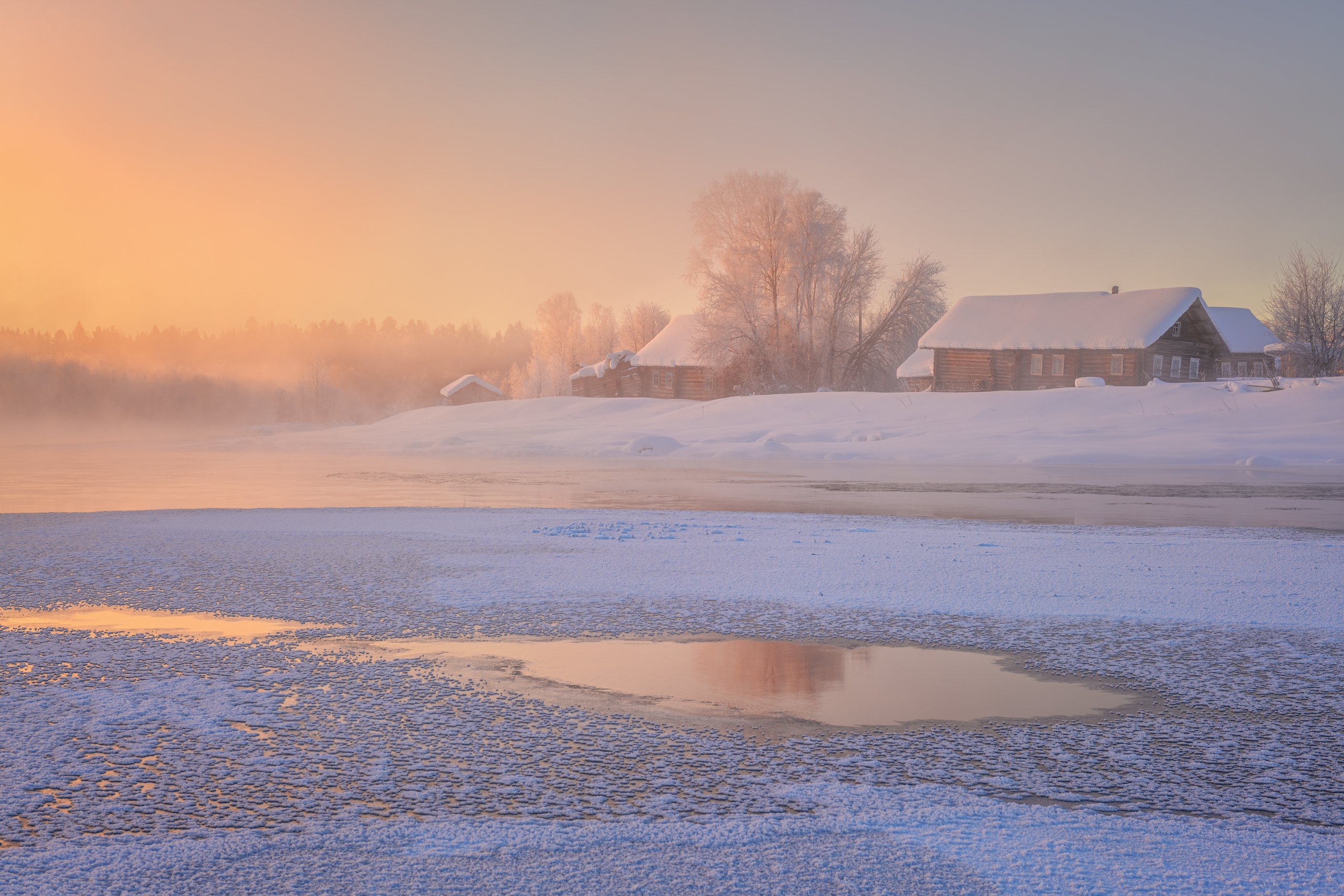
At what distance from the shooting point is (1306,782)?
3.38 m

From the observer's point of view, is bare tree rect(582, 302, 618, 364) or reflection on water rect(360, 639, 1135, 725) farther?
bare tree rect(582, 302, 618, 364)

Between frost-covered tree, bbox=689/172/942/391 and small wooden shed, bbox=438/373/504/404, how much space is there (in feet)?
117

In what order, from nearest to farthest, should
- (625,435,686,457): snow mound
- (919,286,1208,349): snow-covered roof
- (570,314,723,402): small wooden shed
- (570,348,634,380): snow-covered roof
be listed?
(625,435,686,457): snow mound → (919,286,1208,349): snow-covered roof → (570,314,723,402): small wooden shed → (570,348,634,380): snow-covered roof

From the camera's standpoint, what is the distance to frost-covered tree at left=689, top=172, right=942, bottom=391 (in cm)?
5175

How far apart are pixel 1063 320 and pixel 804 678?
48831 millimetres

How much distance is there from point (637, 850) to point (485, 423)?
44.6 m

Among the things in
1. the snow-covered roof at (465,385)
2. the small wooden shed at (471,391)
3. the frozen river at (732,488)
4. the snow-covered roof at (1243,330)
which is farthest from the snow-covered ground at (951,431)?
the small wooden shed at (471,391)

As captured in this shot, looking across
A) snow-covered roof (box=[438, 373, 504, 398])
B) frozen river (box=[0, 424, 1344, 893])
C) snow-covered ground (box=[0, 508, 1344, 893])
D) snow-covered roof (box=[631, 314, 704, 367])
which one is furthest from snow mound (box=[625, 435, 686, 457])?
snow-covered roof (box=[438, 373, 504, 398])

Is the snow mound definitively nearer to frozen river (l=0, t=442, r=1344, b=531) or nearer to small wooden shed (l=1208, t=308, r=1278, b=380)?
frozen river (l=0, t=442, r=1344, b=531)

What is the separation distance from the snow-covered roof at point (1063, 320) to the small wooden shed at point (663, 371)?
1480cm

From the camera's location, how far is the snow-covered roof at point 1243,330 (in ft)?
194

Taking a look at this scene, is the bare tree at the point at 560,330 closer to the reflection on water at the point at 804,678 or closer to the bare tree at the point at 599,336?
the bare tree at the point at 599,336

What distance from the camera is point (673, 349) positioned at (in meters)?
63.5

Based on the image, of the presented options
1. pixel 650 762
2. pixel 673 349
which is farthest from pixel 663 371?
pixel 650 762
